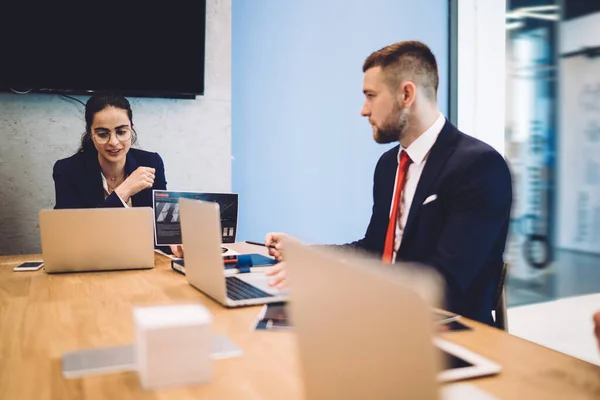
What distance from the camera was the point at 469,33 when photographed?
416cm

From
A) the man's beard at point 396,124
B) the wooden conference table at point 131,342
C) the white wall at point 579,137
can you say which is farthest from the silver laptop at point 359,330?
the white wall at point 579,137

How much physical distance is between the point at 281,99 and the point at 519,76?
1966mm

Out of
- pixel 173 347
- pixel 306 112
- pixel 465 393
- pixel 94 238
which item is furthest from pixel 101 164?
pixel 465 393

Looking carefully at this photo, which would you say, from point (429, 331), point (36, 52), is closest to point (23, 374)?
point (429, 331)

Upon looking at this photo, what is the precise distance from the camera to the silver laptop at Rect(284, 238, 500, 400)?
50 cm

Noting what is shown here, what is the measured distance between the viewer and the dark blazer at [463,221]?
5.39 ft

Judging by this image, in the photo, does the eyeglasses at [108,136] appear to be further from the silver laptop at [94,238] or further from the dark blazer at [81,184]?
the silver laptop at [94,238]

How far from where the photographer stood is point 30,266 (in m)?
2.00

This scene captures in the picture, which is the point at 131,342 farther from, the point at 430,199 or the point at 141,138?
the point at 141,138

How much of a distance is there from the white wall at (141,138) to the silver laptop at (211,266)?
1.69 meters

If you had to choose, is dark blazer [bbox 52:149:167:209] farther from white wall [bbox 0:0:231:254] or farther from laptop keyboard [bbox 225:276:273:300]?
laptop keyboard [bbox 225:276:273:300]

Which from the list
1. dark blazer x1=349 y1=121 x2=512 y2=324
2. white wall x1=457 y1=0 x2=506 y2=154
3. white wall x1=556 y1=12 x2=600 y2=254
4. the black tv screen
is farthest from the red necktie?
white wall x1=556 y1=12 x2=600 y2=254

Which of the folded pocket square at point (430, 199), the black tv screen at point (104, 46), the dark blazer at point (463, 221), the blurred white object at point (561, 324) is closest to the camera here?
the dark blazer at point (463, 221)

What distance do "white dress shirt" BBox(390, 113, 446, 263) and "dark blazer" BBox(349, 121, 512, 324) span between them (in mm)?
74
